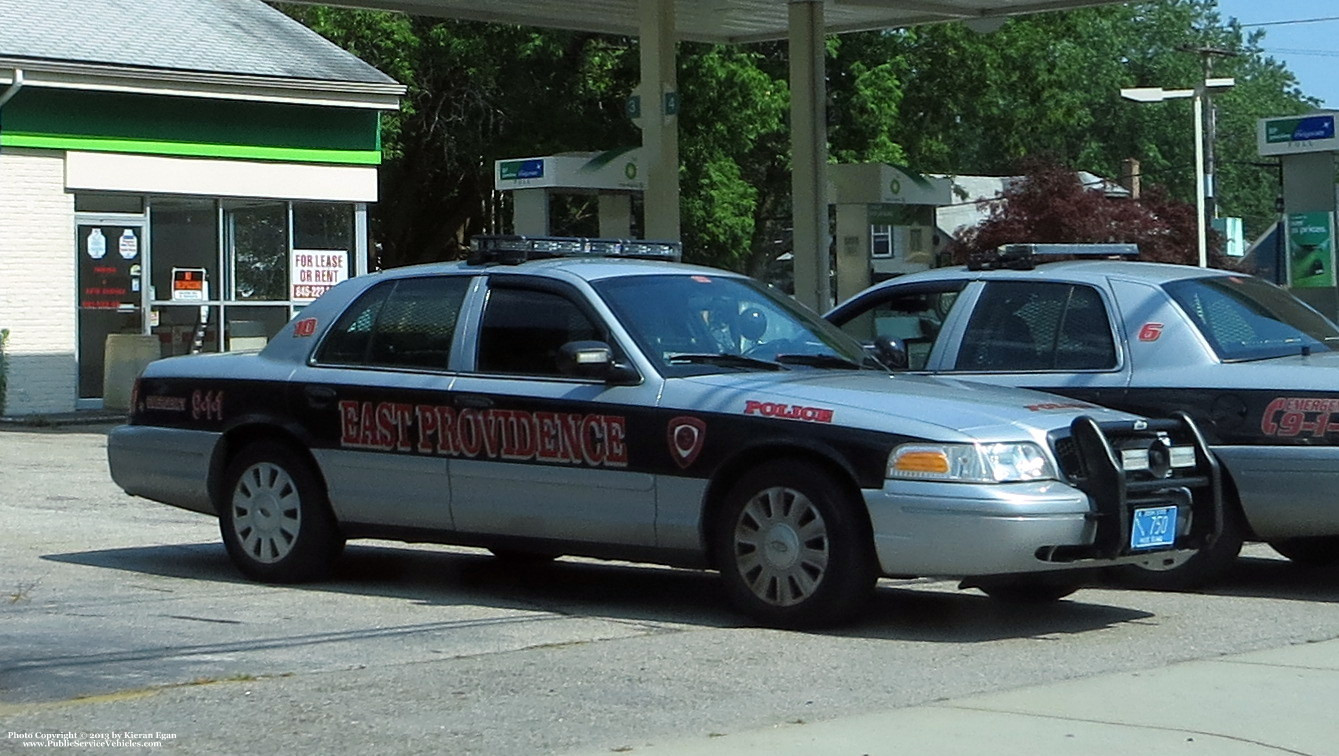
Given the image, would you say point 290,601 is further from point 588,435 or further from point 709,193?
point 709,193

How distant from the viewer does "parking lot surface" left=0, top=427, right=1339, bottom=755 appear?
272 inches

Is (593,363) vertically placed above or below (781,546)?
above

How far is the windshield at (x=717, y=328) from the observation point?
9.41 meters

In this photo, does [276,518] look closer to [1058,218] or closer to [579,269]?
[579,269]

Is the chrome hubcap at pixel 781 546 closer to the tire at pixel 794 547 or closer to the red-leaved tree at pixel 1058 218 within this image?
the tire at pixel 794 547

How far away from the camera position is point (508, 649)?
8438 millimetres

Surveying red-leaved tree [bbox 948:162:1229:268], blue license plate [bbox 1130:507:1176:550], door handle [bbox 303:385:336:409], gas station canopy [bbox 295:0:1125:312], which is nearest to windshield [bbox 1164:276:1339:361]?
blue license plate [bbox 1130:507:1176:550]

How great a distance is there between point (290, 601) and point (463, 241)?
36922mm

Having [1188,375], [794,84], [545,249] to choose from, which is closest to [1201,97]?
[794,84]

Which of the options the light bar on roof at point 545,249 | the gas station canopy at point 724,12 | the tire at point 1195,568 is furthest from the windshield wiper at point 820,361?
the gas station canopy at point 724,12

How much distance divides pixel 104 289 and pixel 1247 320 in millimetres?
17786

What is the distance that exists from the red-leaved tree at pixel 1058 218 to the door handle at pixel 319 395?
3170cm

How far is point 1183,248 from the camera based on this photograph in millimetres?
45562

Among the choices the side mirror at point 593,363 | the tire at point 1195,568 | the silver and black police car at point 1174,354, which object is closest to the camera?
the side mirror at point 593,363
